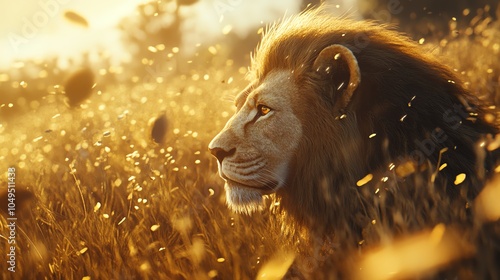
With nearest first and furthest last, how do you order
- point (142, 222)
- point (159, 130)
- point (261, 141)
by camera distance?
point (261, 141), point (142, 222), point (159, 130)

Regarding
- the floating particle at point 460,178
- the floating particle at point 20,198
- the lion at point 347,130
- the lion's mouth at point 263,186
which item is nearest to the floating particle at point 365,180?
the lion at point 347,130

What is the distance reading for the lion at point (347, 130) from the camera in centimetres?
281

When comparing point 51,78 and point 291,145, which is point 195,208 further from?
point 51,78

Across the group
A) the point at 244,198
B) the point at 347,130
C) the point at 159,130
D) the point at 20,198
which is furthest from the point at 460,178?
the point at 159,130

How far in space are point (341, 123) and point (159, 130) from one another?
3.25 meters

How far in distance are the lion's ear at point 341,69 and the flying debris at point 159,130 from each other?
9.86 ft

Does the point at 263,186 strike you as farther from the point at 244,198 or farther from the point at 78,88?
the point at 78,88

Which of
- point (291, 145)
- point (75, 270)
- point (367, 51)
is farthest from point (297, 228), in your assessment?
point (75, 270)

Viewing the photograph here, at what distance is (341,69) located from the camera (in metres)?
3.05

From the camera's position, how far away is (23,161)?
6727 millimetres

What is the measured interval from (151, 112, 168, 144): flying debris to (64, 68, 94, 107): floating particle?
82 cm

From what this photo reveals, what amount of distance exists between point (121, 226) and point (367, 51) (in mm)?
2095

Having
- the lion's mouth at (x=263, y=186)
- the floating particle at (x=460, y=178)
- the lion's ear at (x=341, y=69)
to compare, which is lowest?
the lion's mouth at (x=263, y=186)

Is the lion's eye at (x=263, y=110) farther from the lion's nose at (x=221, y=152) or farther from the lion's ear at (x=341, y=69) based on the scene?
the lion's ear at (x=341, y=69)
